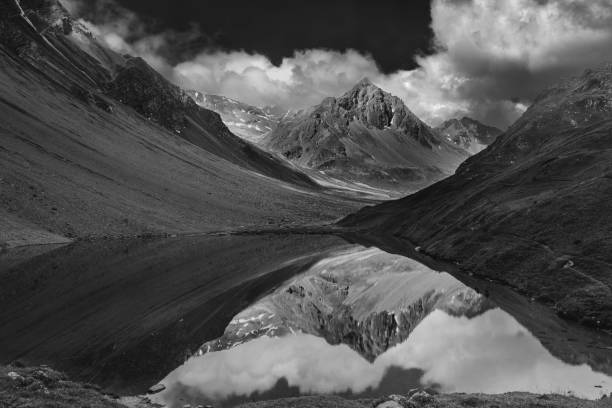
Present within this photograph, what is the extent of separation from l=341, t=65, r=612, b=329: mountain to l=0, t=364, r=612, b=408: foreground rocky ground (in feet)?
68.0

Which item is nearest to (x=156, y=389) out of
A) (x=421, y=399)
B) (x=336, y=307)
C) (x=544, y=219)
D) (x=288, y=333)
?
(x=288, y=333)

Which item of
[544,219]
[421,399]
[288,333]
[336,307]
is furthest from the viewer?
[544,219]

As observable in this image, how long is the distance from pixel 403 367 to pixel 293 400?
491 inches

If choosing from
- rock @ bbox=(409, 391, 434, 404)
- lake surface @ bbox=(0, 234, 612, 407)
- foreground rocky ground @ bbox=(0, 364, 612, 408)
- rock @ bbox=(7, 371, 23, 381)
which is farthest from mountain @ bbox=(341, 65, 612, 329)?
rock @ bbox=(7, 371, 23, 381)

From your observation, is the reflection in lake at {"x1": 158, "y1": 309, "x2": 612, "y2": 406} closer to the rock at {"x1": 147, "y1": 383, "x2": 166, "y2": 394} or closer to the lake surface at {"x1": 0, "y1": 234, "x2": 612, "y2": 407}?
the lake surface at {"x1": 0, "y1": 234, "x2": 612, "y2": 407}

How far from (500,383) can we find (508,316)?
1668 centimetres

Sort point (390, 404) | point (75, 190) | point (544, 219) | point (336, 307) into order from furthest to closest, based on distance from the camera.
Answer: point (75, 190)
point (544, 219)
point (336, 307)
point (390, 404)

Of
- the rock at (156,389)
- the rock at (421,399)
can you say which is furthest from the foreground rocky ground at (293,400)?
the rock at (156,389)

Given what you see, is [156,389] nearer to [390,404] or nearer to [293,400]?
[293,400]

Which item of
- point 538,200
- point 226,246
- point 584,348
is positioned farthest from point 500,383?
point 226,246

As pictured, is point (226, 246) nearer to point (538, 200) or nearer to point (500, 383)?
point (538, 200)

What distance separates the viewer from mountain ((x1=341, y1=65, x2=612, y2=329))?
168 feet

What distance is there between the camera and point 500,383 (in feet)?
101

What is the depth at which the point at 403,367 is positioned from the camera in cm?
3541
